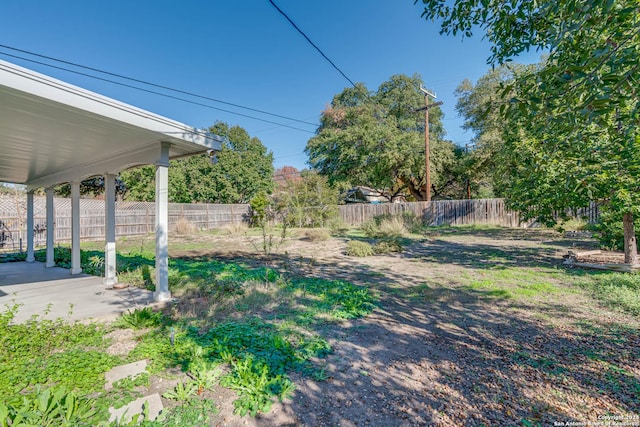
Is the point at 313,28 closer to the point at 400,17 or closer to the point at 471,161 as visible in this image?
the point at 400,17

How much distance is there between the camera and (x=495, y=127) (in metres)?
16.2

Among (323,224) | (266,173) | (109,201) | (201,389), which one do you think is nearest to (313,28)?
(109,201)

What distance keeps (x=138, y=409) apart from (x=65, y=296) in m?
3.59

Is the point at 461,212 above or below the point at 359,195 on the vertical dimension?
below

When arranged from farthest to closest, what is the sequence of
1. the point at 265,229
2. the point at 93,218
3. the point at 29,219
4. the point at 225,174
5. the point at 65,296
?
1. the point at 225,174
2. the point at 93,218
3. the point at 29,219
4. the point at 265,229
5. the point at 65,296

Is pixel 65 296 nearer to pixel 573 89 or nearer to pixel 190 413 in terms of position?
pixel 190 413

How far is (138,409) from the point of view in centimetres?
181

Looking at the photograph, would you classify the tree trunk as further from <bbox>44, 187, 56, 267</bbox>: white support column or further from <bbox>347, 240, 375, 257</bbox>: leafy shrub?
<bbox>44, 187, 56, 267</bbox>: white support column

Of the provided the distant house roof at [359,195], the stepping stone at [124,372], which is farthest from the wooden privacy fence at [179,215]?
the stepping stone at [124,372]

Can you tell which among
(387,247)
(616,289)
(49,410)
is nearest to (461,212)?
(387,247)

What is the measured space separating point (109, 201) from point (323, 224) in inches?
454

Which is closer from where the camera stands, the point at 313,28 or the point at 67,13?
the point at 313,28

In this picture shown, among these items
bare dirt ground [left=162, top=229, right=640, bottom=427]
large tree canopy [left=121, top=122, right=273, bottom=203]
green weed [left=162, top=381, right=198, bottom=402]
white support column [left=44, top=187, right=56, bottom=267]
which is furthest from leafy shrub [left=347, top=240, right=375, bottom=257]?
large tree canopy [left=121, top=122, right=273, bottom=203]

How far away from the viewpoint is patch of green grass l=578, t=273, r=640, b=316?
11.6ft
